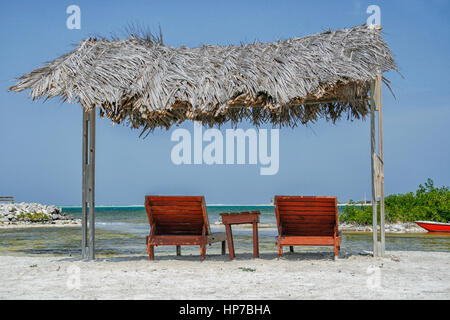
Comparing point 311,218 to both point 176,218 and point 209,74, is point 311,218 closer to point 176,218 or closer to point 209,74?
point 176,218

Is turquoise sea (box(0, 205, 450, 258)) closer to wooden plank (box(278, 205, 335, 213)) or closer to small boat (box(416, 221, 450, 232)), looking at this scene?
small boat (box(416, 221, 450, 232))

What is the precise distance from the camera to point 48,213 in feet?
91.9

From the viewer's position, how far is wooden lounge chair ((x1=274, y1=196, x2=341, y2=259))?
6.30 m

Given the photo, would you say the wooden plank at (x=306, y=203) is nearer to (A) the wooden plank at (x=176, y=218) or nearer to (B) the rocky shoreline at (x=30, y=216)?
(A) the wooden plank at (x=176, y=218)

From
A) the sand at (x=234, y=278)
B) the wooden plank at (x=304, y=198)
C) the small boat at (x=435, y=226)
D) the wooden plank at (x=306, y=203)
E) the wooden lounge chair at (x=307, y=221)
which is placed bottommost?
the small boat at (x=435, y=226)

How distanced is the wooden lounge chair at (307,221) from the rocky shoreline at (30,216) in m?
19.8

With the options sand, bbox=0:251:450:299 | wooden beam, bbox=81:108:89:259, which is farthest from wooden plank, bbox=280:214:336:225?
wooden beam, bbox=81:108:89:259

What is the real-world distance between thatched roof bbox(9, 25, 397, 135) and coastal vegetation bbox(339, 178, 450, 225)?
11982mm

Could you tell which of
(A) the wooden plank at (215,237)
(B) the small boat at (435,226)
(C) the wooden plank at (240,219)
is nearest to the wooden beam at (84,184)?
(A) the wooden plank at (215,237)

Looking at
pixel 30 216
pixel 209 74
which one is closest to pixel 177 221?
pixel 209 74

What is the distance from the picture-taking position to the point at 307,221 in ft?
21.4

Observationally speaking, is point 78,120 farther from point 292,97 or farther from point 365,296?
Answer: point 365,296

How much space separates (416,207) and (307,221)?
12.7 m

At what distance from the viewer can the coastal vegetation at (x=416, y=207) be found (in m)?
17.7
